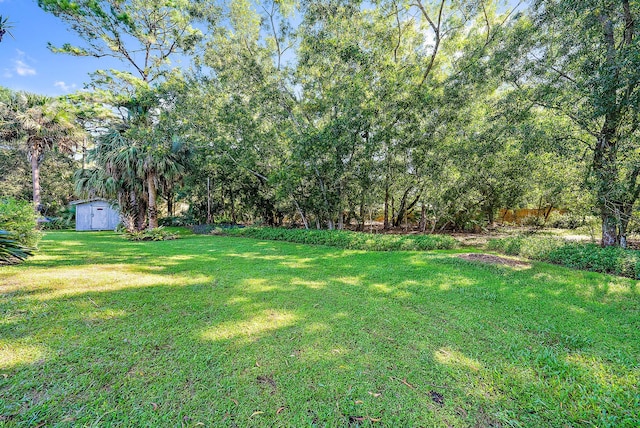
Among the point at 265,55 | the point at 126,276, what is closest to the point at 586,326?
the point at 126,276

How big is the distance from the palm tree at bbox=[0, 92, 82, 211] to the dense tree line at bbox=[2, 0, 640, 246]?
93.6 inches

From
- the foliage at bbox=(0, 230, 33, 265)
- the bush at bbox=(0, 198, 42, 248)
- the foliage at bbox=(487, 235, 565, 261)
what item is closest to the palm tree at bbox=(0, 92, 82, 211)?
the bush at bbox=(0, 198, 42, 248)

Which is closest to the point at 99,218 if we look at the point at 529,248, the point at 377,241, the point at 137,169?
the point at 137,169

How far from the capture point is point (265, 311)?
2951mm

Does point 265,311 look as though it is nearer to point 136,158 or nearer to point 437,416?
point 437,416

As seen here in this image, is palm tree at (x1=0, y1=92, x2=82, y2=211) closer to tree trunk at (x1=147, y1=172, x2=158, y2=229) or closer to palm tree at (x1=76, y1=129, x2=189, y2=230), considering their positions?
palm tree at (x1=76, y1=129, x2=189, y2=230)

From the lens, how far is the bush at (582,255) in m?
4.76

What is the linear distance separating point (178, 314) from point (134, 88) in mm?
14181

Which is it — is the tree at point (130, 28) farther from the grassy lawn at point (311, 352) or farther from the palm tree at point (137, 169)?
the grassy lawn at point (311, 352)

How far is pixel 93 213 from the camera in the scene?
16.5 metres

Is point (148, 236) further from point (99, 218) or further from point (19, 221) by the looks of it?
point (99, 218)

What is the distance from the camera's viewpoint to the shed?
16391 mm

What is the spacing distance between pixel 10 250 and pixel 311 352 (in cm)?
585

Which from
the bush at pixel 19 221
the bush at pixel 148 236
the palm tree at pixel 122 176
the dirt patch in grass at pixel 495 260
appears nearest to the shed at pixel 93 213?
the palm tree at pixel 122 176
